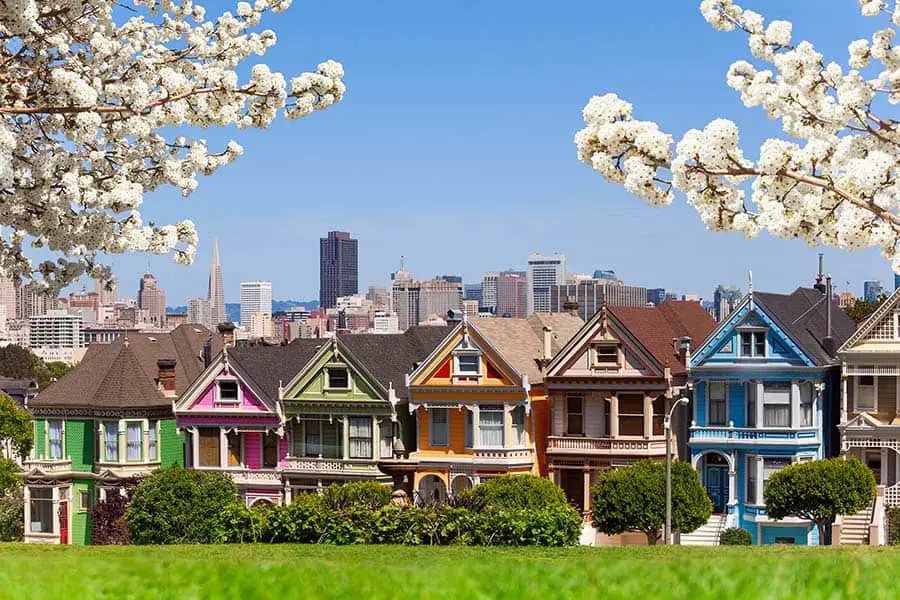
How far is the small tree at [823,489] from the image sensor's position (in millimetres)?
39656

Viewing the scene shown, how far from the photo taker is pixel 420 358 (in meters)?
50.1

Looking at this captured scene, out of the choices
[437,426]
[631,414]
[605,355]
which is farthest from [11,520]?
[631,414]

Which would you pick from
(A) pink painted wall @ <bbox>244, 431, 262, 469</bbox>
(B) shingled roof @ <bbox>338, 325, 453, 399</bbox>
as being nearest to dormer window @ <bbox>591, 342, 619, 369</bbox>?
(B) shingled roof @ <bbox>338, 325, 453, 399</bbox>

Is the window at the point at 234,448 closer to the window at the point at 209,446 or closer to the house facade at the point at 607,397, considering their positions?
the window at the point at 209,446

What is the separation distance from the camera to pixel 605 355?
4409cm

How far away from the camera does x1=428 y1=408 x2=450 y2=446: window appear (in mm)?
45844

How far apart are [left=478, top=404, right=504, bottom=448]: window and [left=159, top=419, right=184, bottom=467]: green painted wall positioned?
38.8 ft

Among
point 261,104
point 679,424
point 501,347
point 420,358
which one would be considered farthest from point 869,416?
point 261,104

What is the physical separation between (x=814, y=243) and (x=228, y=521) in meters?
21.3

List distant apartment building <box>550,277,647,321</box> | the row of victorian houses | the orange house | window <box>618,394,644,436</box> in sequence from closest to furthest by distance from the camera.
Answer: the row of victorian houses < window <box>618,394,644,436</box> < the orange house < distant apartment building <box>550,277,647,321</box>

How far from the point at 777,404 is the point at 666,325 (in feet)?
20.0

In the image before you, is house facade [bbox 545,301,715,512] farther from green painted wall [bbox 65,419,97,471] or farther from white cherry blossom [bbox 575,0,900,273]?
white cherry blossom [bbox 575,0,900,273]

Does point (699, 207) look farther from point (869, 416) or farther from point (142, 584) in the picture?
point (869, 416)

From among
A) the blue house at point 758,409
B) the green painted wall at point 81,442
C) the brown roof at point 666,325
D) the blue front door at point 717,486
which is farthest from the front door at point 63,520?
the blue front door at point 717,486
